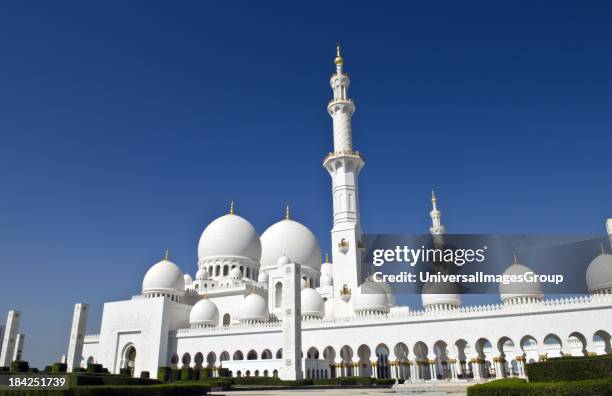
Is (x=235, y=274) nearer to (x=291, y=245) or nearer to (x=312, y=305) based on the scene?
(x=291, y=245)

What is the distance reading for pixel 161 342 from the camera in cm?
4088

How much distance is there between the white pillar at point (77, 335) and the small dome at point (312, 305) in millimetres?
16564

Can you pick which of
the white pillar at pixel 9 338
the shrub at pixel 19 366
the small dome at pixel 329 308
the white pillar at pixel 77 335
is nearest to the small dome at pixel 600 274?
the small dome at pixel 329 308

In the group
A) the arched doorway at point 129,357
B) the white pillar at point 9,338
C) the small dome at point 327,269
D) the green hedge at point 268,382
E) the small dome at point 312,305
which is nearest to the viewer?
the green hedge at point 268,382

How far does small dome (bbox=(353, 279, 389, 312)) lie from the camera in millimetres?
36000

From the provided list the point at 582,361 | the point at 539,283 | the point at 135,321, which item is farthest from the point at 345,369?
the point at 582,361

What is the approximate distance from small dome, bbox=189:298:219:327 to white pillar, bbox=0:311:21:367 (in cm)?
1436

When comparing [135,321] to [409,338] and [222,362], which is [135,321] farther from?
[409,338]

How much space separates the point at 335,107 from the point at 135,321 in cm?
2627

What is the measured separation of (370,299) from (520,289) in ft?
34.6

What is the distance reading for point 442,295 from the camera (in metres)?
35.1

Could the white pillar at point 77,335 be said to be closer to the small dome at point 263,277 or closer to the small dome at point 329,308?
the small dome at point 263,277

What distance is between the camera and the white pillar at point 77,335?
3412cm

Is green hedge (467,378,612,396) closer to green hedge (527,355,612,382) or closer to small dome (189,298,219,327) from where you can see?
green hedge (527,355,612,382)
